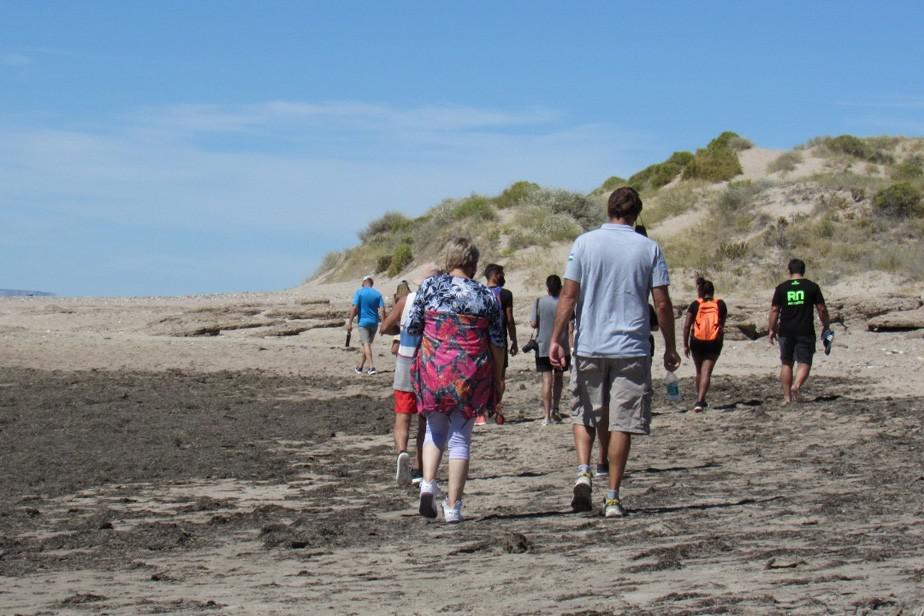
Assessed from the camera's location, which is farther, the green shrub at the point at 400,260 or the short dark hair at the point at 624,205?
the green shrub at the point at 400,260

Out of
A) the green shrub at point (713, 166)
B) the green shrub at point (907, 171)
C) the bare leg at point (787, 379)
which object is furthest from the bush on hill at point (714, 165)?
the bare leg at point (787, 379)

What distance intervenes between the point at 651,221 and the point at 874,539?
38.6 m

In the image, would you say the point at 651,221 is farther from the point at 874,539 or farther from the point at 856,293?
the point at 874,539

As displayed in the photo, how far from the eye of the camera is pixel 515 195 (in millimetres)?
49469

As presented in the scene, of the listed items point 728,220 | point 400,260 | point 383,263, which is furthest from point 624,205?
point 383,263

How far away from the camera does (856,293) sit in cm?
3116

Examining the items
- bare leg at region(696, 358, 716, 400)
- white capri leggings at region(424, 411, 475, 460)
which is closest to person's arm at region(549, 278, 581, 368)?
white capri leggings at region(424, 411, 475, 460)

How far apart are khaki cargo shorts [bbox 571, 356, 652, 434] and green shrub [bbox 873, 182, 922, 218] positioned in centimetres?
3209

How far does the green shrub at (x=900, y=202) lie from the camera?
38156 millimetres

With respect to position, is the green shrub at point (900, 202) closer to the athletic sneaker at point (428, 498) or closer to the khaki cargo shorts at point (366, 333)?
the khaki cargo shorts at point (366, 333)

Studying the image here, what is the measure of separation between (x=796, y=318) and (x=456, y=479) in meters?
7.36

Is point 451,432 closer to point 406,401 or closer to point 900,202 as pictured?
point 406,401

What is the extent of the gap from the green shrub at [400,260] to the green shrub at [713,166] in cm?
1080

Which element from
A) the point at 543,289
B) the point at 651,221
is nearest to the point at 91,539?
the point at 543,289
